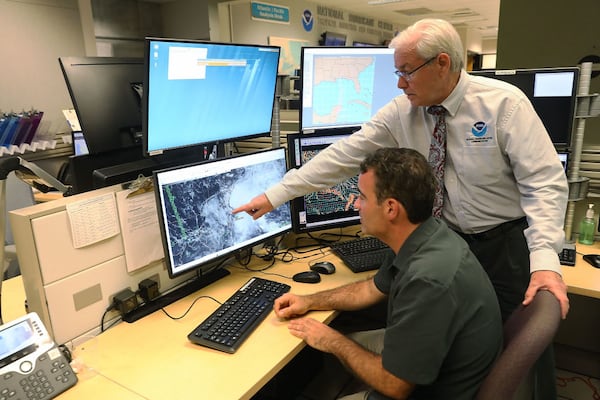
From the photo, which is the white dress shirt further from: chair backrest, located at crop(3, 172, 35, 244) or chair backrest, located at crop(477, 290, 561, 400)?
chair backrest, located at crop(3, 172, 35, 244)

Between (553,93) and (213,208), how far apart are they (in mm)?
1512

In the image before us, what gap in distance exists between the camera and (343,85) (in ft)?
6.62

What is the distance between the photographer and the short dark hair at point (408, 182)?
1.20m

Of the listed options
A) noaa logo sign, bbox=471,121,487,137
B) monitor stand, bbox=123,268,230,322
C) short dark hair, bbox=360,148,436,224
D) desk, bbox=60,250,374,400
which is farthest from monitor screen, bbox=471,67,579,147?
monitor stand, bbox=123,268,230,322

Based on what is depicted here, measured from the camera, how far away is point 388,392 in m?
1.16

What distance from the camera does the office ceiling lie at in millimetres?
8156

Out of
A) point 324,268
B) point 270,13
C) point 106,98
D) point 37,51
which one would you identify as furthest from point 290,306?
point 270,13

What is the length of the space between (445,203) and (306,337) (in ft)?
2.33

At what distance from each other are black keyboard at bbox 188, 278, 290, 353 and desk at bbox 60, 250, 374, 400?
0.02 meters

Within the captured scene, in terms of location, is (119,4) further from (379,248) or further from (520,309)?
(520,309)

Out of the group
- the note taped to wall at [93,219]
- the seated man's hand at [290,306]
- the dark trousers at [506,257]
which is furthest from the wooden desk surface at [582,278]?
the note taped to wall at [93,219]

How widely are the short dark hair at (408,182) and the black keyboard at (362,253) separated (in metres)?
0.54

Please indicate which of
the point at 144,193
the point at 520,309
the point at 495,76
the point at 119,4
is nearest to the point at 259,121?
the point at 144,193

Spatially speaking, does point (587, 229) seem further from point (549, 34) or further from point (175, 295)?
point (549, 34)
